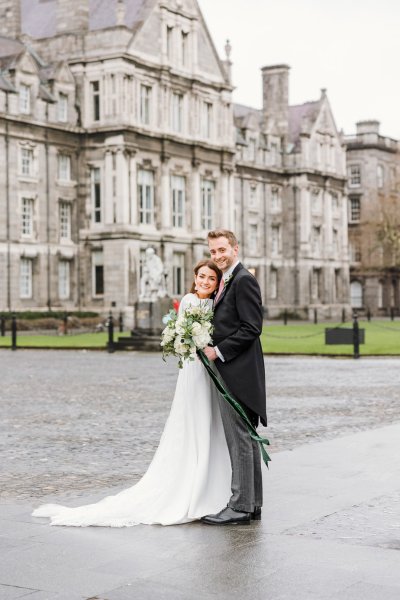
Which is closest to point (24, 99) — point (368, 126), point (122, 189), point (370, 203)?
point (122, 189)

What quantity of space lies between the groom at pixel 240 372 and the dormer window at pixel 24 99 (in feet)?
163

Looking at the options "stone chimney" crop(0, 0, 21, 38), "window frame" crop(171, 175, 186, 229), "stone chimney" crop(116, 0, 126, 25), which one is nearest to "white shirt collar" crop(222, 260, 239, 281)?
"stone chimney" crop(116, 0, 126, 25)

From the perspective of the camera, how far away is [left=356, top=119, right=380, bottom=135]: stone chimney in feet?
301

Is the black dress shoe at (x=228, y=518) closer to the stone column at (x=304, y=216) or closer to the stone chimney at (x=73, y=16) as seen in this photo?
the stone chimney at (x=73, y=16)

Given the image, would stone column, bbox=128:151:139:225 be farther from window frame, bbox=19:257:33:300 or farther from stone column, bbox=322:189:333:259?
stone column, bbox=322:189:333:259

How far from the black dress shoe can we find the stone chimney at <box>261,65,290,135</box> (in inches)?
2874

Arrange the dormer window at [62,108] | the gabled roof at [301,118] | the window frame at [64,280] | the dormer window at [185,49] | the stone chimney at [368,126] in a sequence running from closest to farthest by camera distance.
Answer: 1. the dormer window at [62,108]
2. the window frame at [64,280]
3. the dormer window at [185,49]
4. the gabled roof at [301,118]
5. the stone chimney at [368,126]

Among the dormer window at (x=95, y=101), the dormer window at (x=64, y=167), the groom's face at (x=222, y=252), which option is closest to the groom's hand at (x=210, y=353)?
the groom's face at (x=222, y=252)

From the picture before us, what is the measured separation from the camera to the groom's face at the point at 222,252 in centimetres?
759

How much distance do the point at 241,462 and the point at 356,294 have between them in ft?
274

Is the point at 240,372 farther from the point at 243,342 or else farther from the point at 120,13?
the point at 120,13

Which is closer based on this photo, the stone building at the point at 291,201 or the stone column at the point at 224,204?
the stone column at the point at 224,204

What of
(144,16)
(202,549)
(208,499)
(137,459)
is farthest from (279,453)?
(144,16)

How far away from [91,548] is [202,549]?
26.6 inches
